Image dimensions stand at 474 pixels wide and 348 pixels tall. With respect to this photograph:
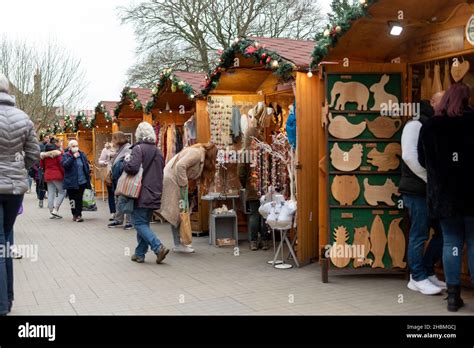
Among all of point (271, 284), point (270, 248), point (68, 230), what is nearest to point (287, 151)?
point (270, 248)

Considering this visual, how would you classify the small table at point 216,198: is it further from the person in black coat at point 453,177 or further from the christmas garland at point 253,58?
the person in black coat at point 453,177

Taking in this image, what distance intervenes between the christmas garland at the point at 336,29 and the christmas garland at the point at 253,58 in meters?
0.75

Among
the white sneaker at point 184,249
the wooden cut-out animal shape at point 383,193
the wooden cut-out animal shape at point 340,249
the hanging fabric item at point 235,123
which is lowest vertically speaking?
the white sneaker at point 184,249

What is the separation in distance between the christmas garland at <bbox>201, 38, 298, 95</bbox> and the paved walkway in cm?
244

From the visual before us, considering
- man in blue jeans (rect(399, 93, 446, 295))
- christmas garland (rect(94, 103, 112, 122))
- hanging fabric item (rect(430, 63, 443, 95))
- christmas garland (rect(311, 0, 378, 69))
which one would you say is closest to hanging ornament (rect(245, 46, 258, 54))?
christmas garland (rect(311, 0, 378, 69))

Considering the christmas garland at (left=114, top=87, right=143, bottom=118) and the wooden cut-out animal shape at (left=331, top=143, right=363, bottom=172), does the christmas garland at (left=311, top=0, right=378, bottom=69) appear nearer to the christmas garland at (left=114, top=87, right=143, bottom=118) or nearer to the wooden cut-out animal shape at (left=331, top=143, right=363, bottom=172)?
the wooden cut-out animal shape at (left=331, top=143, right=363, bottom=172)

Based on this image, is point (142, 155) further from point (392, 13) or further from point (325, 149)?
point (392, 13)

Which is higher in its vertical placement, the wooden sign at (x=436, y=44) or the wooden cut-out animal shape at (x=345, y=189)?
the wooden sign at (x=436, y=44)


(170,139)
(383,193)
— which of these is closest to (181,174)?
(383,193)

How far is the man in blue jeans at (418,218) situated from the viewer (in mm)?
5402

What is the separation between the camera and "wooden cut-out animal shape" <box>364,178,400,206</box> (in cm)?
614

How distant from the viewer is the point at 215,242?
8641 millimetres

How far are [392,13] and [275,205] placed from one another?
8.68 feet

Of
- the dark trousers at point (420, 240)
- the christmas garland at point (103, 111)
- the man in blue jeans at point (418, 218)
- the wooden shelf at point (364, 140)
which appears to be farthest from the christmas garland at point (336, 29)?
the christmas garland at point (103, 111)
